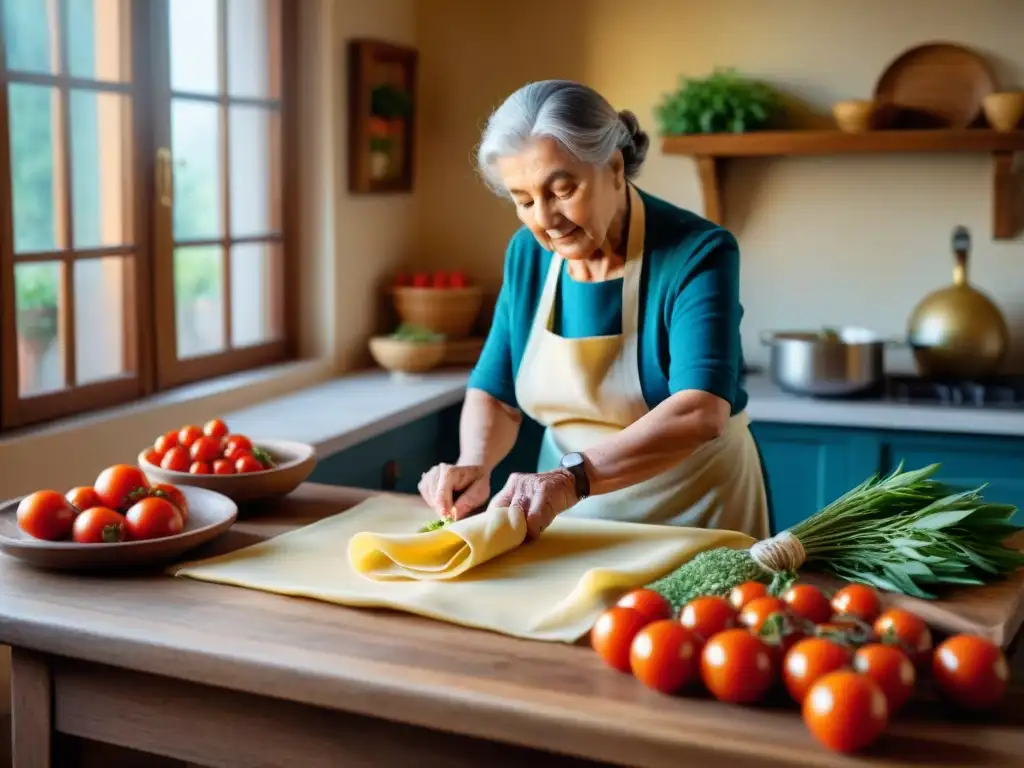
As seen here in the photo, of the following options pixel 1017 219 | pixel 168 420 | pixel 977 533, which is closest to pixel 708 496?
pixel 977 533

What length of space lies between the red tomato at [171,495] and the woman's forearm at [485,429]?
1.80 ft

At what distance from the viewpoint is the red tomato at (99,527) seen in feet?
5.43

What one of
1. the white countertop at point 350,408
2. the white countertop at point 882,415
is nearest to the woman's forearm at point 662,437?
the white countertop at point 350,408

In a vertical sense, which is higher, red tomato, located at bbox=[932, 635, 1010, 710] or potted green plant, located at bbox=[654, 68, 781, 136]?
potted green plant, located at bbox=[654, 68, 781, 136]

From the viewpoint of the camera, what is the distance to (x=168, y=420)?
292 cm

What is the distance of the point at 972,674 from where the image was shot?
121 centimetres

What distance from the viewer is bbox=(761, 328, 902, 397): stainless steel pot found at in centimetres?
330

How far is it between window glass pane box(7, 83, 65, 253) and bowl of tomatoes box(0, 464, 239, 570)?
1022 millimetres

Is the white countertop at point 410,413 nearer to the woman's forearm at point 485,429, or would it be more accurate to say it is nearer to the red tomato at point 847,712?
the woman's forearm at point 485,429

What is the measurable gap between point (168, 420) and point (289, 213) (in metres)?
0.92

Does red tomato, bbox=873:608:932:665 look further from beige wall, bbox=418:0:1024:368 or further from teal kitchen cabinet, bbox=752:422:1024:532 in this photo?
beige wall, bbox=418:0:1024:368

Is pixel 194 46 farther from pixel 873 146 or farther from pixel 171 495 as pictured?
pixel 873 146

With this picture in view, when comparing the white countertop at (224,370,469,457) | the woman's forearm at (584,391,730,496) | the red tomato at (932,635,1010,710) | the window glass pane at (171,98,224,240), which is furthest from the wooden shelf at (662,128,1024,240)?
the red tomato at (932,635,1010,710)

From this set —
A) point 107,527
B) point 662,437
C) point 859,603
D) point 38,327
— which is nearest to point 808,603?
Answer: point 859,603
